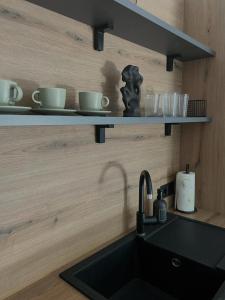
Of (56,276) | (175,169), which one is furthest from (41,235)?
(175,169)

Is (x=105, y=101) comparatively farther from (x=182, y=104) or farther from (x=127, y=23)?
(x=182, y=104)

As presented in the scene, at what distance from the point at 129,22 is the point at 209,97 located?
0.75m

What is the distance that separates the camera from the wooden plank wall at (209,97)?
4.90 ft

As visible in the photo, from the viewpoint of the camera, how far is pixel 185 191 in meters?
1.53

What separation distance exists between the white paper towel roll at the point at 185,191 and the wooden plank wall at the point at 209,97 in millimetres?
117

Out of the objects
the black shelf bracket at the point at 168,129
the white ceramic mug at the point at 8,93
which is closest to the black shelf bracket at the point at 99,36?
the white ceramic mug at the point at 8,93

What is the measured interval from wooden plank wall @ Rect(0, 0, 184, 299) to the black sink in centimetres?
9

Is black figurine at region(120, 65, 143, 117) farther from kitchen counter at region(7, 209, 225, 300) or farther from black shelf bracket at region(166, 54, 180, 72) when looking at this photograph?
kitchen counter at region(7, 209, 225, 300)

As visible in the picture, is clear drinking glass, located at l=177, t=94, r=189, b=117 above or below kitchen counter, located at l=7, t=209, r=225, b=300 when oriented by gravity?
above

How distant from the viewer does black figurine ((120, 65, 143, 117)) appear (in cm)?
107

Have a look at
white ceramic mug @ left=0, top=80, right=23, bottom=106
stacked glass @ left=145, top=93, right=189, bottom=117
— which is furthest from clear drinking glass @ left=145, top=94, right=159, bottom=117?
white ceramic mug @ left=0, top=80, right=23, bottom=106

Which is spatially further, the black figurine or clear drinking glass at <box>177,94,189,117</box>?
clear drinking glass at <box>177,94,189,117</box>

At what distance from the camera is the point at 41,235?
3.12ft

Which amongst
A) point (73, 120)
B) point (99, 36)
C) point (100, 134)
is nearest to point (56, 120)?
point (73, 120)
